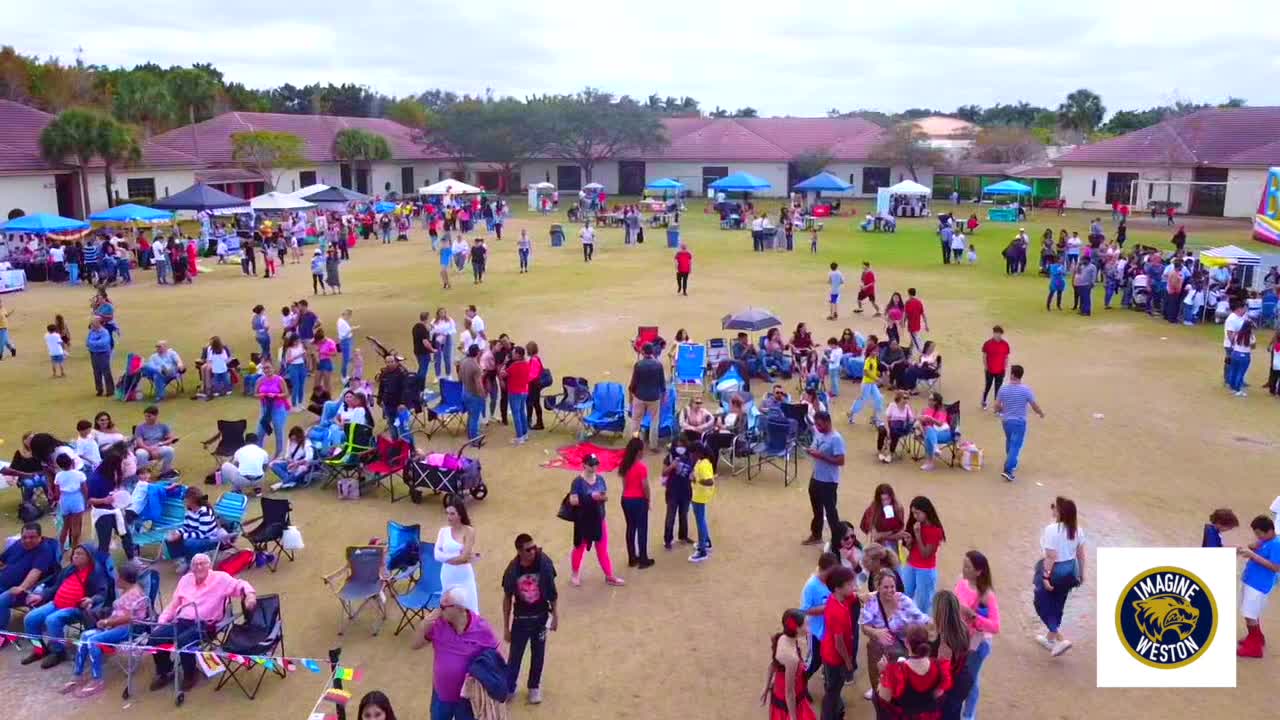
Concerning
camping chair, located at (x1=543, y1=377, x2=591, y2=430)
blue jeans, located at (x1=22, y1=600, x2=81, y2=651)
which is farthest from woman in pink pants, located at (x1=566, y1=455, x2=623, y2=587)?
camping chair, located at (x1=543, y1=377, x2=591, y2=430)

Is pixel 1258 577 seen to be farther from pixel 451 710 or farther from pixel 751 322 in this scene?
pixel 751 322

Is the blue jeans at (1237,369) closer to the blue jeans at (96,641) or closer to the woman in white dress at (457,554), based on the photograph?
the woman in white dress at (457,554)

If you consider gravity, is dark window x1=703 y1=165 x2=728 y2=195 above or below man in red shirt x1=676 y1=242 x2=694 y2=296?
above

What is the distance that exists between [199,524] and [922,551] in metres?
6.66

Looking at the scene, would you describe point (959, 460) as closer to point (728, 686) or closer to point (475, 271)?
point (728, 686)

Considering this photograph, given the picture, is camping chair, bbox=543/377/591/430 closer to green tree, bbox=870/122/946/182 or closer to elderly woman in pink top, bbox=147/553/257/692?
elderly woman in pink top, bbox=147/553/257/692

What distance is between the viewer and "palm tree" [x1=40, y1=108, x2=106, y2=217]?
36.7 m

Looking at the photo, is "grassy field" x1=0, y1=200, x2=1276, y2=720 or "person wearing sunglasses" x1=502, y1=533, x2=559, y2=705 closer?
"person wearing sunglasses" x1=502, y1=533, x2=559, y2=705

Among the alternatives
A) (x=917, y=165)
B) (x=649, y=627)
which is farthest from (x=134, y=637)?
(x=917, y=165)

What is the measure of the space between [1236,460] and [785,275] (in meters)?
16.4

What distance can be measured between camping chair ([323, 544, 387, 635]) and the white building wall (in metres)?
34.7

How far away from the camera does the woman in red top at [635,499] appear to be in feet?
29.7

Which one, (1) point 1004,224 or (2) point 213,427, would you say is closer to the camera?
(2) point 213,427

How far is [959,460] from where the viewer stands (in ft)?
41.2
